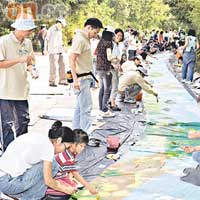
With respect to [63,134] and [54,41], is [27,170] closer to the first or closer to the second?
[63,134]

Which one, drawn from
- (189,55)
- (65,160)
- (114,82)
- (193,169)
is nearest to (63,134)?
(65,160)

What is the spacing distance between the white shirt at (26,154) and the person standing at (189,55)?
766 cm

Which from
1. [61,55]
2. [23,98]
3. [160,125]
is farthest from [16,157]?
[61,55]

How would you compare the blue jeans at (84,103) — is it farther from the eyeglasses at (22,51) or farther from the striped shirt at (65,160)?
the striped shirt at (65,160)

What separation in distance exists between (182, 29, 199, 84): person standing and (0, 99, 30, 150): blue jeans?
674 cm

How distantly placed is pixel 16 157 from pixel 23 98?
1090 mm

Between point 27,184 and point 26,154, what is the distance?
21 cm

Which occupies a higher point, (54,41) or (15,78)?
(15,78)

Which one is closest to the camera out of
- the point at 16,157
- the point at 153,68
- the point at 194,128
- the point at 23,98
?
the point at 16,157

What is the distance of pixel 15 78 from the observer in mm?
4270

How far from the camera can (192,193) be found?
3955 millimetres

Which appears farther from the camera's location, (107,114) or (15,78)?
(107,114)

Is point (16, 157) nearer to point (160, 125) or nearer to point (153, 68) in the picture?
point (160, 125)

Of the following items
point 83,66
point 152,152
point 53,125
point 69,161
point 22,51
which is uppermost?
point 22,51
